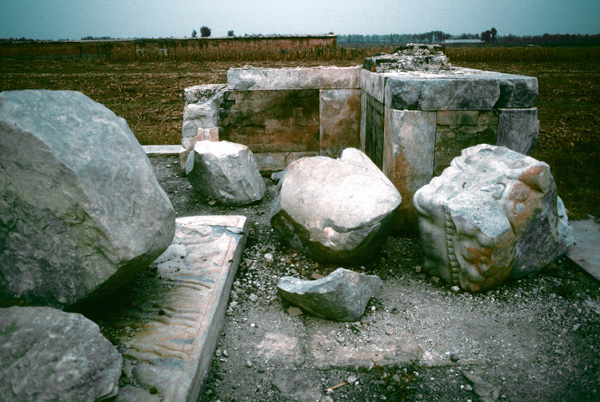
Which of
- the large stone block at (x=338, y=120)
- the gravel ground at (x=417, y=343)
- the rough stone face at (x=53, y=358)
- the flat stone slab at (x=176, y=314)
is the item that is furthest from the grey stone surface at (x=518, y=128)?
the rough stone face at (x=53, y=358)

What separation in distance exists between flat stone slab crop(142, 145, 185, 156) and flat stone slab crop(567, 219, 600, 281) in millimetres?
5530

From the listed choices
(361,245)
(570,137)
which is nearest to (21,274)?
(361,245)

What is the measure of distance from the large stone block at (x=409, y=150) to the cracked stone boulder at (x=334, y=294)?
4.16 feet

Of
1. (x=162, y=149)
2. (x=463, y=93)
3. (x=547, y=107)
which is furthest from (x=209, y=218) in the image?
(x=547, y=107)

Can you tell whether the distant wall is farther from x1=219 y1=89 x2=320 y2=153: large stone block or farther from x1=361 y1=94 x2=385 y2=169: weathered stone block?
x1=361 y1=94 x2=385 y2=169: weathered stone block

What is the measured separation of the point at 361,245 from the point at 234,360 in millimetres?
1291

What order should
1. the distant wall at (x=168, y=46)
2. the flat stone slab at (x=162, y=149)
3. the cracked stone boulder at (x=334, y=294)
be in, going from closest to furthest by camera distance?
1. the cracked stone boulder at (x=334, y=294)
2. the flat stone slab at (x=162, y=149)
3. the distant wall at (x=168, y=46)

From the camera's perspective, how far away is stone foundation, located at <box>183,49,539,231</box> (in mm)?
3840

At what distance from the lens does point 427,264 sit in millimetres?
3496

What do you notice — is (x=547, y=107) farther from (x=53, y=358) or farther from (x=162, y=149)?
(x=53, y=358)

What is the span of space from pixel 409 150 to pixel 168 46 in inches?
1200

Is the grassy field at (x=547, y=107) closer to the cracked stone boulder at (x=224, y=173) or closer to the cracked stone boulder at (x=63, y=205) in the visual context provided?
the cracked stone boulder at (x=224, y=173)

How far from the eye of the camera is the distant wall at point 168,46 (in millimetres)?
29219

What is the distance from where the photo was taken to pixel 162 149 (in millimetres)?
7293
